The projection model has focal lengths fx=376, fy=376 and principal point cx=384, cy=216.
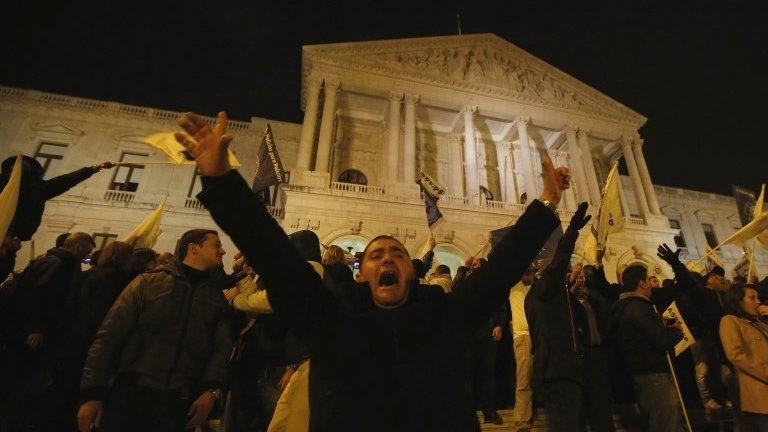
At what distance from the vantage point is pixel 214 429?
3.87 m

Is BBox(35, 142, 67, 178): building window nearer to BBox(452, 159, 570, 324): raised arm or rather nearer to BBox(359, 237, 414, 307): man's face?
BBox(359, 237, 414, 307): man's face

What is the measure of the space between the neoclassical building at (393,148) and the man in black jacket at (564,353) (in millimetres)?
10952

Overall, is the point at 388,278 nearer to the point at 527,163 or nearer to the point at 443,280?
the point at 443,280

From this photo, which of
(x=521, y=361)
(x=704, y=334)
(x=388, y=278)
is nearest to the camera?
(x=388, y=278)

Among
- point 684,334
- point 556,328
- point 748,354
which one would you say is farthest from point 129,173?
point 748,354

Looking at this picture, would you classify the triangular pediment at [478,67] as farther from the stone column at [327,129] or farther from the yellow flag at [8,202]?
the yellow flag at [8,202]

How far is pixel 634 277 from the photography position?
4.27m

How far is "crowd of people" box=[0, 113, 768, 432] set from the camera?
132 cm

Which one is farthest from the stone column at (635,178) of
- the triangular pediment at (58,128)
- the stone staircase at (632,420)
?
the triangular pediment at (58,128)

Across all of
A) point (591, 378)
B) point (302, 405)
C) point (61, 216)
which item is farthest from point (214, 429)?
point (61, 216)

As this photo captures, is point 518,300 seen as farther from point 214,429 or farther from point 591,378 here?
point 214,429

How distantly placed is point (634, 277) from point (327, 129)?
49.7 feet

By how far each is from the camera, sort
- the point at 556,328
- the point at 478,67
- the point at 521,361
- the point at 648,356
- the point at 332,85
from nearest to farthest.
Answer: the point at 556,328, the point at 648,356, the point at 521,361, the point at 332,85, the point at 478,67

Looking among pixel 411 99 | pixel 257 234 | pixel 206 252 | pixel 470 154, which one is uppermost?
pixel 411 99
